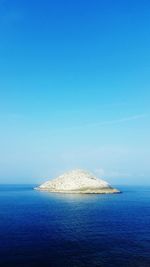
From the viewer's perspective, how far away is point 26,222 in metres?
121

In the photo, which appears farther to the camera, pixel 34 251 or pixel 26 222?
pixel 26 222

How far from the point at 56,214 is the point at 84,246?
205ft

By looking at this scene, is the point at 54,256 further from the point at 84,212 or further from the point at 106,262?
the point at 84,212

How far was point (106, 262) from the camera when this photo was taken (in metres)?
71.4

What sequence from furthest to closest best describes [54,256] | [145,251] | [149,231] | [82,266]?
[149,231] → [145,251] → [54,256] → [82,266]

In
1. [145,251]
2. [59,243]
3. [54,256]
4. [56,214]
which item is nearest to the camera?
[54,256]

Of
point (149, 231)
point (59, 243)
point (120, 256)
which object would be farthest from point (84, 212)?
point (120, 256)

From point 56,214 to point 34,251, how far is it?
220ft

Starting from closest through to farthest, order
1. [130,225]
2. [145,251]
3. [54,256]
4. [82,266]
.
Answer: [82,266] < [54,256] < [145,251] < [130,225]

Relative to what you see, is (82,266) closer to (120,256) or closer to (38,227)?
(120,256)

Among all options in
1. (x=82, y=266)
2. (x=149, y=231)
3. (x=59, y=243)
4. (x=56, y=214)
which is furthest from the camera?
(x=56, y=214)

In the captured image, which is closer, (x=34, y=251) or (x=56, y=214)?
(x=34, y=251)

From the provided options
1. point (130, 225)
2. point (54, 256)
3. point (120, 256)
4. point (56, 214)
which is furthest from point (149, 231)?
point (56, 214)

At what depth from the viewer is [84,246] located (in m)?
84.3
